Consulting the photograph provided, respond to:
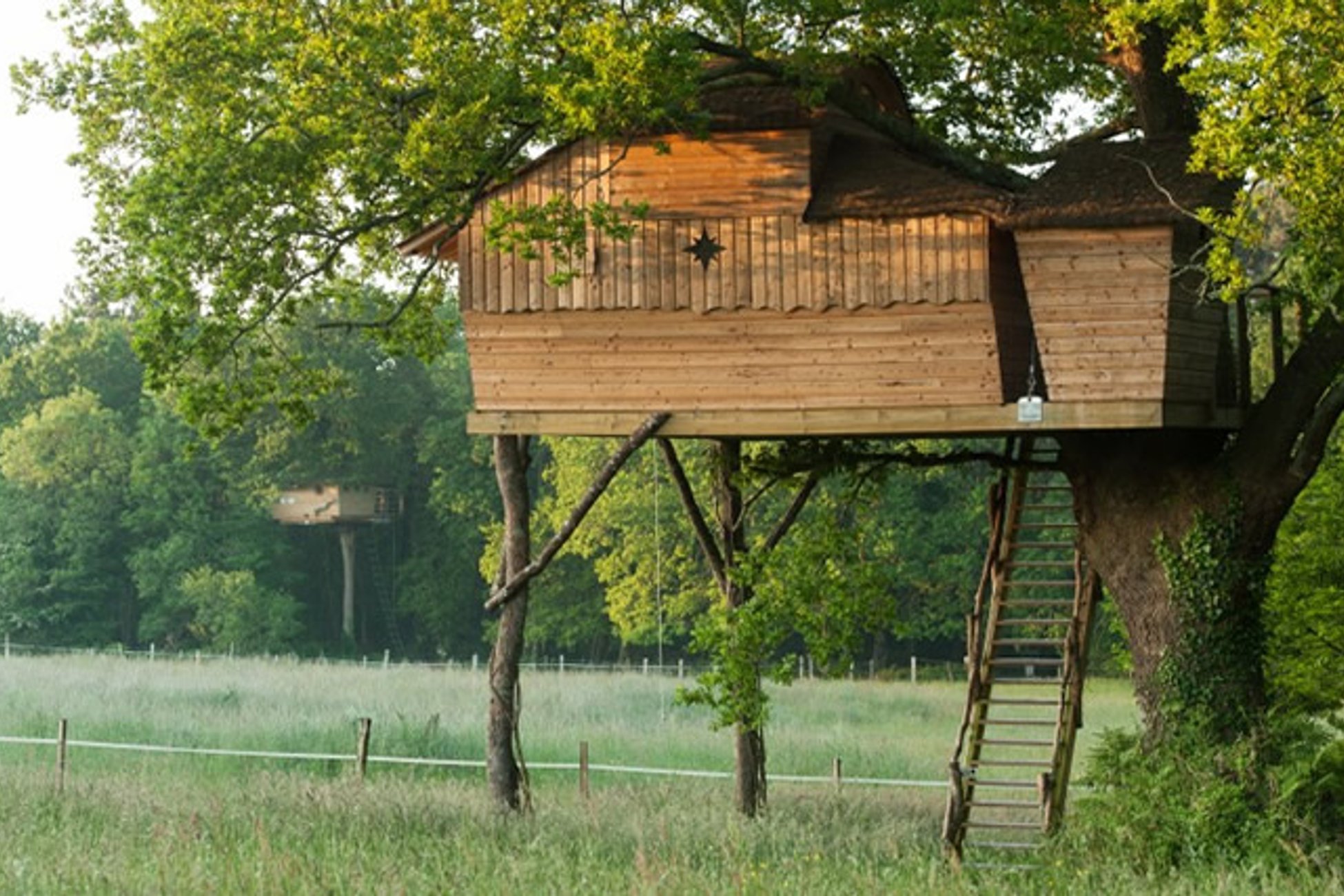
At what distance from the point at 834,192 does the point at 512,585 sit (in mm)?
6293

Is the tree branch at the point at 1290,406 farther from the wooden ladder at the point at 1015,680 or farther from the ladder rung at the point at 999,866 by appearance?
the ladder rung at the point at 999,866

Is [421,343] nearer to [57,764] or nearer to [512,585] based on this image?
[512,585]

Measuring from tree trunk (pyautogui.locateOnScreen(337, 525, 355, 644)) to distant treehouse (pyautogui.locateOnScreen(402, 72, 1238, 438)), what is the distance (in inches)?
2102

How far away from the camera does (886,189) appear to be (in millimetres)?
23828

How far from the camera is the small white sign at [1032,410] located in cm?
2295

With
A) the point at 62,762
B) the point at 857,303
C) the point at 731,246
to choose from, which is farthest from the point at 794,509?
the point at 62,762

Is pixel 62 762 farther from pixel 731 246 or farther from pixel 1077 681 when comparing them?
pixel 1077 681

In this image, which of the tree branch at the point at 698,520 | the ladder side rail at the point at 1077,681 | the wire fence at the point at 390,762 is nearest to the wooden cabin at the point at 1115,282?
the ladder side rail at the point at 1077,681

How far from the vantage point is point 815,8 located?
973 inches

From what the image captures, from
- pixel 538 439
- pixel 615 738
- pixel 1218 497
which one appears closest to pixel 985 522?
pixel 538 439

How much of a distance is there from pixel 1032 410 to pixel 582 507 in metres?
5.43

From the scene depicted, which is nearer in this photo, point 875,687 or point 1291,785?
point 1291,785

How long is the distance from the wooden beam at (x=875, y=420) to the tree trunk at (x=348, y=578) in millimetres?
53120

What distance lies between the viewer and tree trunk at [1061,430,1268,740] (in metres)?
24.1
